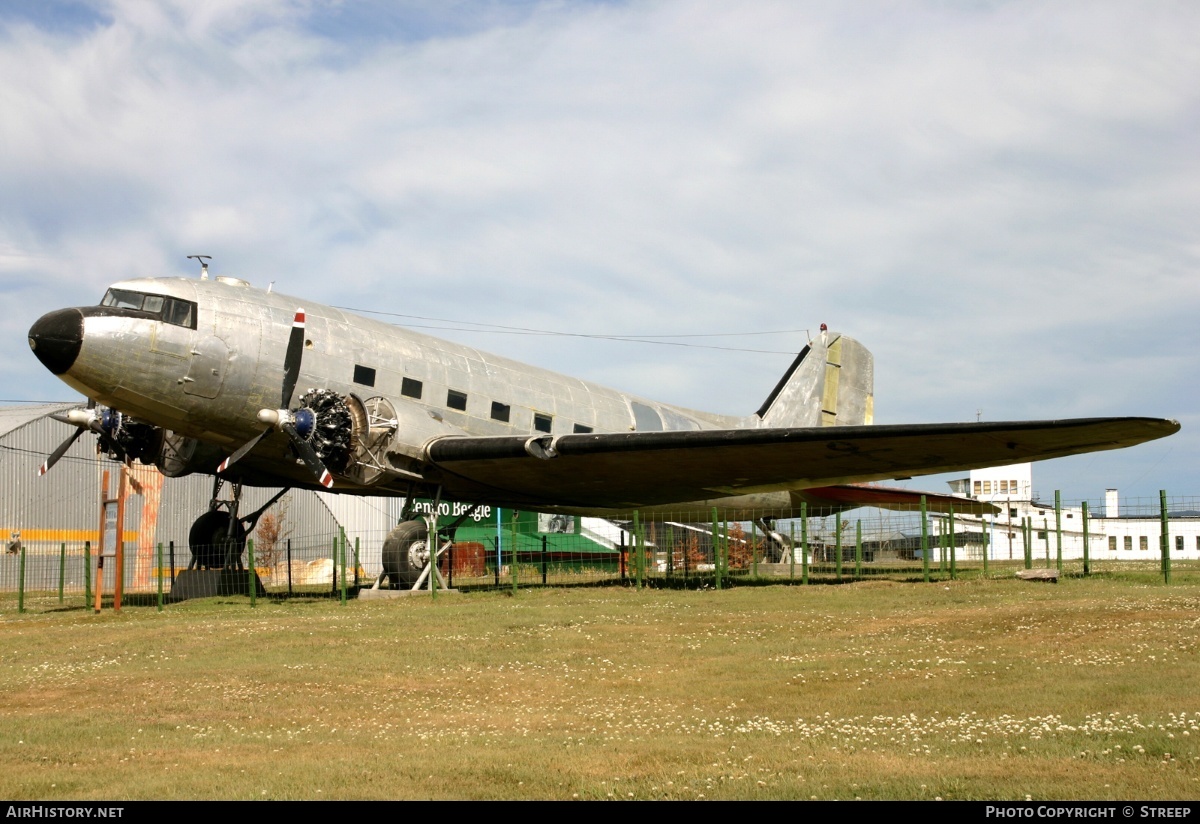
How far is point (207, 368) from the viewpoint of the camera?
64.2 feet

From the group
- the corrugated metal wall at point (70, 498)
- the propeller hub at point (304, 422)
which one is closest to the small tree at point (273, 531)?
the corrugated metal wall at point (70, 498)

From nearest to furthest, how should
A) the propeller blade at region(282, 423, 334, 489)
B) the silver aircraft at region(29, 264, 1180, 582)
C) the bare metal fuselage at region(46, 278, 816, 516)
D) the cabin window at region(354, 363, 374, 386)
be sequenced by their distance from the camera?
the silver aircraft at region(29, 264, 1180, 582) → the bare metal fuselage at region(46, 278, 816, 516) → the propeller blade at region(282, 423, 334, 489) → the cabin window at region(354, 363, 374, 386)

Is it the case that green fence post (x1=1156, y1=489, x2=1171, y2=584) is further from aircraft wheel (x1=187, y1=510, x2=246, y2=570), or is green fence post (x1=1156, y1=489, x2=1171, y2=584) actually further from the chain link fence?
aircraft wheel (x1=187, y1=510, x2=246, y2=570)

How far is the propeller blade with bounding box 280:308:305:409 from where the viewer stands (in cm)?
1995

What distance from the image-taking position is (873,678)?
419 inches

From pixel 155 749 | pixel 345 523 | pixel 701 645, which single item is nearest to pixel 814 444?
pixel 701 645

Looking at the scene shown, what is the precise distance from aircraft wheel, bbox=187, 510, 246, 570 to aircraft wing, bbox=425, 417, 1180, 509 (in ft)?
16.1

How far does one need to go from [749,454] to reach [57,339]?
1214 cm

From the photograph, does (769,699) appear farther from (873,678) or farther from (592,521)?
(592,521)

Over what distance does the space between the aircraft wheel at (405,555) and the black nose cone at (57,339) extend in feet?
21.3

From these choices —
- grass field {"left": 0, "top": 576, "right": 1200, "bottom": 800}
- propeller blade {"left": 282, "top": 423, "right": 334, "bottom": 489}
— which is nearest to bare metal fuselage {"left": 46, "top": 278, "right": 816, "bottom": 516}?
propeller blade {"left": 282, "top": 423, "right": 334, "bottom": 489}

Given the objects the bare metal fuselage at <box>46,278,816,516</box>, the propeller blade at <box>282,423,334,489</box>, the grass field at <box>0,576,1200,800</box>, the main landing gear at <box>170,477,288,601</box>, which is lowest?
the grass field at <box>0,576,1200,800</box>

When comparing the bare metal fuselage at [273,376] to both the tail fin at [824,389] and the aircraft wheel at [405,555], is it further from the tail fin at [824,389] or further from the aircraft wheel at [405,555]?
the tail fin at [824,389]

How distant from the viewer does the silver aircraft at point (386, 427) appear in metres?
19.0
